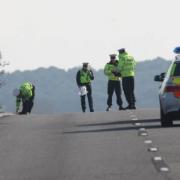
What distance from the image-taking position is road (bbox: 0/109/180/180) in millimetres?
16328

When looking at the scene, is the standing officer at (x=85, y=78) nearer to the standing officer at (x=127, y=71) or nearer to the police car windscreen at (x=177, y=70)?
the standing officer at (x=127, y=71)

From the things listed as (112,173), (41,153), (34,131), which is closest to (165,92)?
(34,131)

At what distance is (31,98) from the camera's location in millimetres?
43844

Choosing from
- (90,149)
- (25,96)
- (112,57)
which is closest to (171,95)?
(90,149)

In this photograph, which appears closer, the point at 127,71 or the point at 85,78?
the point at 127,71

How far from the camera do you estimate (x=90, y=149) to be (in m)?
20.5

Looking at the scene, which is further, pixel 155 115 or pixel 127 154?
pixel 155 115

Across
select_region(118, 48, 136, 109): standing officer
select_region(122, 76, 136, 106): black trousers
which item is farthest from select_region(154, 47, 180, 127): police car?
select_region(122, 76, 136, 106): black trousers

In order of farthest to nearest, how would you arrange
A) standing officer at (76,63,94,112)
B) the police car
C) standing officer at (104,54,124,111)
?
standing officer at (76,63,94,112), standing officer at (104,54,124,111), the police car

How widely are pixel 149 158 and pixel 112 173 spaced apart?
231 centimetres

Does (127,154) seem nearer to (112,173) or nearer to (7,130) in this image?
(112,173)

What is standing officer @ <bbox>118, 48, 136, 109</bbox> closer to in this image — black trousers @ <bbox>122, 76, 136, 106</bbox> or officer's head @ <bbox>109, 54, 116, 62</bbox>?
black trousers @ <bbox>122, 76, 136, 106</bbox>

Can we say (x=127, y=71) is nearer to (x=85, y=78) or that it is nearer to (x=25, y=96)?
(x=85, y=78)

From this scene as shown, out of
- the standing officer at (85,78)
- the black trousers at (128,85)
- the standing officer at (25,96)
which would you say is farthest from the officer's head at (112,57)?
the standing officer at (25,96)
